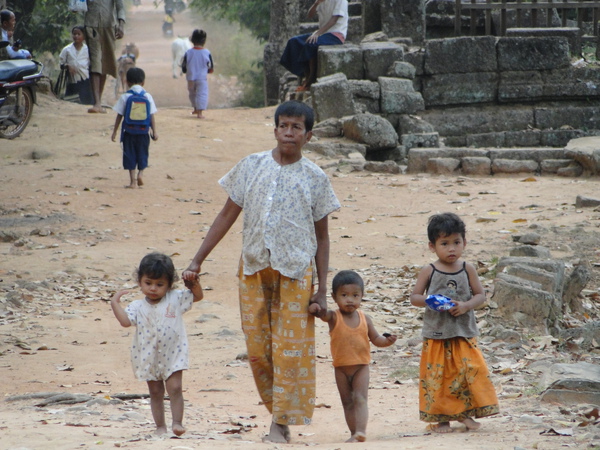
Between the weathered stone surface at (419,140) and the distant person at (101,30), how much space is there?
4634 millimetres

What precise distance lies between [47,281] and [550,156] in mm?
7711

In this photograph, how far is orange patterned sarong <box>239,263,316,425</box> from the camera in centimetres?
351

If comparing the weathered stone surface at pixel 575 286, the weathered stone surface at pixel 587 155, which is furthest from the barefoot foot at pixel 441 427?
the weathered stone surface at pixel 587 155

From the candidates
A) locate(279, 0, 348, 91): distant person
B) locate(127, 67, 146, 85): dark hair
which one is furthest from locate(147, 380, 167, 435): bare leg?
locate(279, 0, 348, 91): distant person

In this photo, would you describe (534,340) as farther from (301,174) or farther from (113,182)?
(113,182)

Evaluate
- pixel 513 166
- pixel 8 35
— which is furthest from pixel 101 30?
pixel 513 166

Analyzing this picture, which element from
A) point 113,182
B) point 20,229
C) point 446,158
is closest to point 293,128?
point 20,229

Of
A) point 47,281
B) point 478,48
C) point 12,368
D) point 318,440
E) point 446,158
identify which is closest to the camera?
point 318,440

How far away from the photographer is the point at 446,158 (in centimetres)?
1162

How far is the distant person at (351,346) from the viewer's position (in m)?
3.72

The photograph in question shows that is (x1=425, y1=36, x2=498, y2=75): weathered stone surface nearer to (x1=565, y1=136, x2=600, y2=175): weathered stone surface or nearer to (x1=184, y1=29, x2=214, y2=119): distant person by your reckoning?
(x1=565, y1=136, x2=600, y2=175): weathered stone surface

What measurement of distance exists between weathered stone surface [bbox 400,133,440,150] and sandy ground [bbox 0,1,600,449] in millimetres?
1628

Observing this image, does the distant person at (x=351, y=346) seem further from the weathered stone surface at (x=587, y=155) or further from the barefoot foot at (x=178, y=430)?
the weathered stone surface at (x=587, y=155)

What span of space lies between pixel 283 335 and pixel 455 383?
84 centimetres
